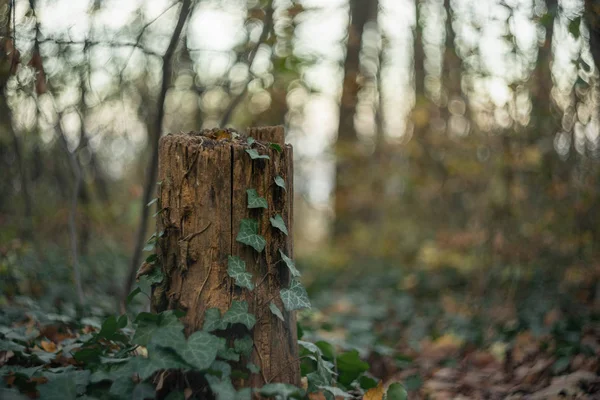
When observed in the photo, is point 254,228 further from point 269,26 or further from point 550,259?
point 550,259

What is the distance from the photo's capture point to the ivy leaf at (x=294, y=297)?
7.85ft

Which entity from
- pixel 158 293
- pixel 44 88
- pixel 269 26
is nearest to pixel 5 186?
pixel 44 88

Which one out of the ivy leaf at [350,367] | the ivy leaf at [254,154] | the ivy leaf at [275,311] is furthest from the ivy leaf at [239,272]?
the ivy leaf at [350,367]

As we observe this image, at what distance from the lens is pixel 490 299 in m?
5.59

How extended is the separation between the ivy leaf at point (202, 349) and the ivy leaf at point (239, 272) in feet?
0.88

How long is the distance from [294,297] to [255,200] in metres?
0.51

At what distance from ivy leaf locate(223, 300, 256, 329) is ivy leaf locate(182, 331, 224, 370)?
11cm

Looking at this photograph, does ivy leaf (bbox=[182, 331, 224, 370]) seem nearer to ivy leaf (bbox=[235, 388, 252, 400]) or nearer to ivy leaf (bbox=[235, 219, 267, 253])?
ivy leaf (bbox=[235, 388, 252, 400])

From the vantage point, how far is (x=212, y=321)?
228 centimetres

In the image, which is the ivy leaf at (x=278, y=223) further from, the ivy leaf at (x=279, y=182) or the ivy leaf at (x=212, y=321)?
the ivy leaf at (x=212, y=321)

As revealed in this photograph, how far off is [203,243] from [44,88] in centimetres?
200

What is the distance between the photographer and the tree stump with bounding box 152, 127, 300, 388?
7.72 feet

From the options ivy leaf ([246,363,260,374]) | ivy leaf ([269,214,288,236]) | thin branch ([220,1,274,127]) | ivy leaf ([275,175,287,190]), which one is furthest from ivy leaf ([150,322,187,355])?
thin branch ([220,1,274,127])

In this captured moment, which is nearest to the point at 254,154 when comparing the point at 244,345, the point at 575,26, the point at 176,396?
the point at 244,345
